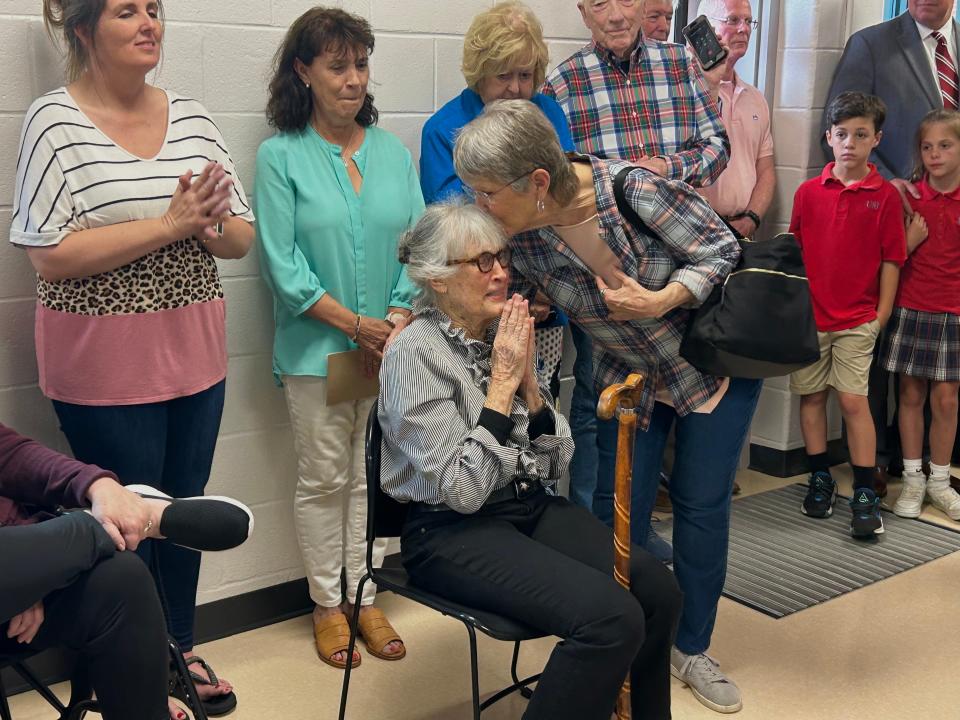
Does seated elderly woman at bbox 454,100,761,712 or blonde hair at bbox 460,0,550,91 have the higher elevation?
blonde hair at bbox 460,0,550,91

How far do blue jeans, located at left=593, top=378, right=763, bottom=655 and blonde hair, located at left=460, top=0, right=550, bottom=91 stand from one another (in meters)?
1.00

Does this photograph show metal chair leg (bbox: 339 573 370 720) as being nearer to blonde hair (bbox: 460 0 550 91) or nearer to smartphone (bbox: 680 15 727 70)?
blonde hair (bbox: 460 0 550 91)

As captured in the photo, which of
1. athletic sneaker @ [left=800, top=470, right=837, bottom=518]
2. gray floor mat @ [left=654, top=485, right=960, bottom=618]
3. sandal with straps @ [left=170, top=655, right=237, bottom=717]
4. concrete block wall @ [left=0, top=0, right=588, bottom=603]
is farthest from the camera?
athletic sneaker @ [left=800, top=470, right=837, bottom=518]

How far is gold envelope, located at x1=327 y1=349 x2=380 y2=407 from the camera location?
9.32 ft

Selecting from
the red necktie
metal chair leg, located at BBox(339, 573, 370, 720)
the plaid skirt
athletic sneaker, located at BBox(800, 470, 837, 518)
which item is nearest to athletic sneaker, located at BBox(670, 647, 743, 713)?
metal chair leg, located at BBox(339, 573, 370, 720)

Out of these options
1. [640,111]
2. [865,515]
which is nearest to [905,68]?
[640,111]

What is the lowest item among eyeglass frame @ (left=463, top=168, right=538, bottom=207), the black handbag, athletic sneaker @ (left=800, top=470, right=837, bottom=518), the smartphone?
athletic sneaker @ (left=800, top=470, right=837, bottom=518)

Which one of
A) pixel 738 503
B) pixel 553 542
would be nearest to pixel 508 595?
pixel 553 542

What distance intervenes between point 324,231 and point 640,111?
105 cm

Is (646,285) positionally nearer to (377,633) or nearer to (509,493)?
(509,493)

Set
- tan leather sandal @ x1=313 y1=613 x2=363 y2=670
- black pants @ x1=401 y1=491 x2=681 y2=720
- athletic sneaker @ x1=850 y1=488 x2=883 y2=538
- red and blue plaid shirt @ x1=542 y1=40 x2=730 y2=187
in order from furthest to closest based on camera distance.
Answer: athletic sneaker @ x1=850 y1=488 x2=883 y2=538
red and blue plaid shirt @ x1=542 y1=40 x2=730 y2=187
tan leather sandal @ x1=313 y1=613 x2=363 y2=670
black pants @ x1=401 y1=491 x2=681 y2=720

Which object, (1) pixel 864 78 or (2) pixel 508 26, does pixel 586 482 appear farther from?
(1) pixel 864 78

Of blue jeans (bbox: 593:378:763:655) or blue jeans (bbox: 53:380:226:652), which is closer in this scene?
blue jeans (bbox: 53:380:226:652)

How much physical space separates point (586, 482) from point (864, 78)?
73.6 inches
